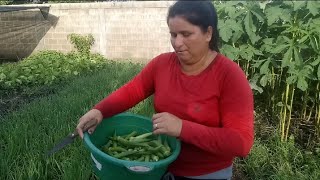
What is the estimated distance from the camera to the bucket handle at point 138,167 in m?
1.42

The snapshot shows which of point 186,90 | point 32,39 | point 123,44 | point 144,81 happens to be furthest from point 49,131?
point 32,39

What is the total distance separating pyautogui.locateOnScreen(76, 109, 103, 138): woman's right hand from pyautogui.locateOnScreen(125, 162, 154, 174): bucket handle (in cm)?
35

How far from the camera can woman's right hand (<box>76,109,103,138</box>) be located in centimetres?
168

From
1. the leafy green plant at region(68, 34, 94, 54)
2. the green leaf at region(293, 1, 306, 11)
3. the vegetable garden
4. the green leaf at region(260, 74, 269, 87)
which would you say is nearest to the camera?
the vegetable garden

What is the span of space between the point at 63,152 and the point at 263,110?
260 centimetres

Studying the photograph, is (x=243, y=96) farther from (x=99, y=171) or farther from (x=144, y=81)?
(x=99, y=171)

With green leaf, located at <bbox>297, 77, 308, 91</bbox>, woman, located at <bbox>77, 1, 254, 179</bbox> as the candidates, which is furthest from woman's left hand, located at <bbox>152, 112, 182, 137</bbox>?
green leaf, located at <bbox>297, 77, 308, 91</bbox>

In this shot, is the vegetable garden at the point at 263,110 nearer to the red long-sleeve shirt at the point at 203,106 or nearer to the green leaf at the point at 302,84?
the green leaf at the point at 302,84

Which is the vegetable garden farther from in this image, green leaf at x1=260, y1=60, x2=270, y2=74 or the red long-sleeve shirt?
the red long-sleeve shirt

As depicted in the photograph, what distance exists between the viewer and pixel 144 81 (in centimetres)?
187

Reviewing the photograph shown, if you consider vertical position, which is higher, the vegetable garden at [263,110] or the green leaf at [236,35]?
the green leaf at [236,35]

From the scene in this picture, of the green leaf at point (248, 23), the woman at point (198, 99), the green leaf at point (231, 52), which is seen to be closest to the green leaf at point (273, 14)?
the green leaf at point (248, 23)

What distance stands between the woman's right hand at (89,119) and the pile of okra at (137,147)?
12 cm

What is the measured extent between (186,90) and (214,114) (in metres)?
0.16
